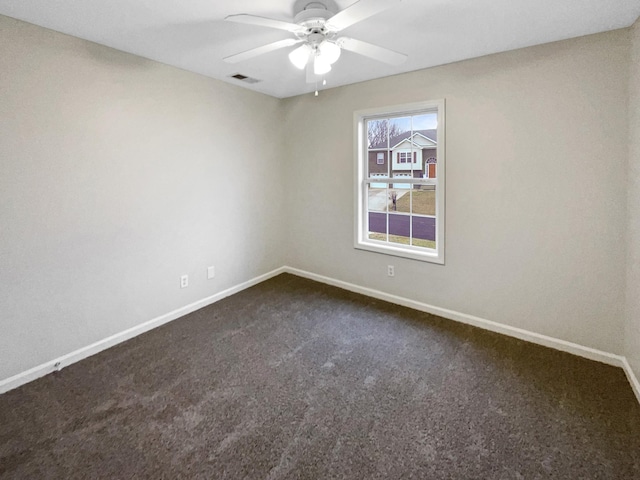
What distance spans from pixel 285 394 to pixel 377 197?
2357mm

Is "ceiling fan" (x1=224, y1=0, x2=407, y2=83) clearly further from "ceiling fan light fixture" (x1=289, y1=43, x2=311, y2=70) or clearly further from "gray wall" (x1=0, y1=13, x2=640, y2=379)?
"gray wall" (x1=0, y1=13, x2=640, y2=379)

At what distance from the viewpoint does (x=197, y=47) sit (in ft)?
8.28

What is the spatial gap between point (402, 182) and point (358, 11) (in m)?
2.05

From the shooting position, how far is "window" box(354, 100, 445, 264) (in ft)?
10.4

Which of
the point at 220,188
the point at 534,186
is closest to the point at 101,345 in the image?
the point at 220,188

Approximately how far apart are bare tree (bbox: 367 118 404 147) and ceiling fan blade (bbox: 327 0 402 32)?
180 centimetres

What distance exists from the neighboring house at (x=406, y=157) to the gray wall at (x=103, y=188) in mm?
1529

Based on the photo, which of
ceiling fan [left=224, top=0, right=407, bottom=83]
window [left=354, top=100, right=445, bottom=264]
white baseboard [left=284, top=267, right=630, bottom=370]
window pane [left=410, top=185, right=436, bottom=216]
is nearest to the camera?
ceiling fan [left=224, top=0, right=407, bottom=83]

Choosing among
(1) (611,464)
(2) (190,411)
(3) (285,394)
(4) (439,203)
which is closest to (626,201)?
(4) (439,203)

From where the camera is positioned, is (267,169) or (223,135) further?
(267,169)

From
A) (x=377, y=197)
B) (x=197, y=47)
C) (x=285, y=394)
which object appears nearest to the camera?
(x=285, y=394)

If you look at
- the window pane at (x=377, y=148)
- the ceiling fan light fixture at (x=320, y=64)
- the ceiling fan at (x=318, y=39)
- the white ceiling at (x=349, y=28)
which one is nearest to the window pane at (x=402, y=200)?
the window pane at (x=377, y=148)

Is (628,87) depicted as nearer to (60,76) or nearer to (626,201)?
(626,201)

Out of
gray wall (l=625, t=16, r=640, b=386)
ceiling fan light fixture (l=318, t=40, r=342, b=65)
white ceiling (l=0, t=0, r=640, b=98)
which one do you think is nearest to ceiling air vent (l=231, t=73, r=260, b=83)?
A: white ceiling (l=0, t=0, r=640, b=98)
